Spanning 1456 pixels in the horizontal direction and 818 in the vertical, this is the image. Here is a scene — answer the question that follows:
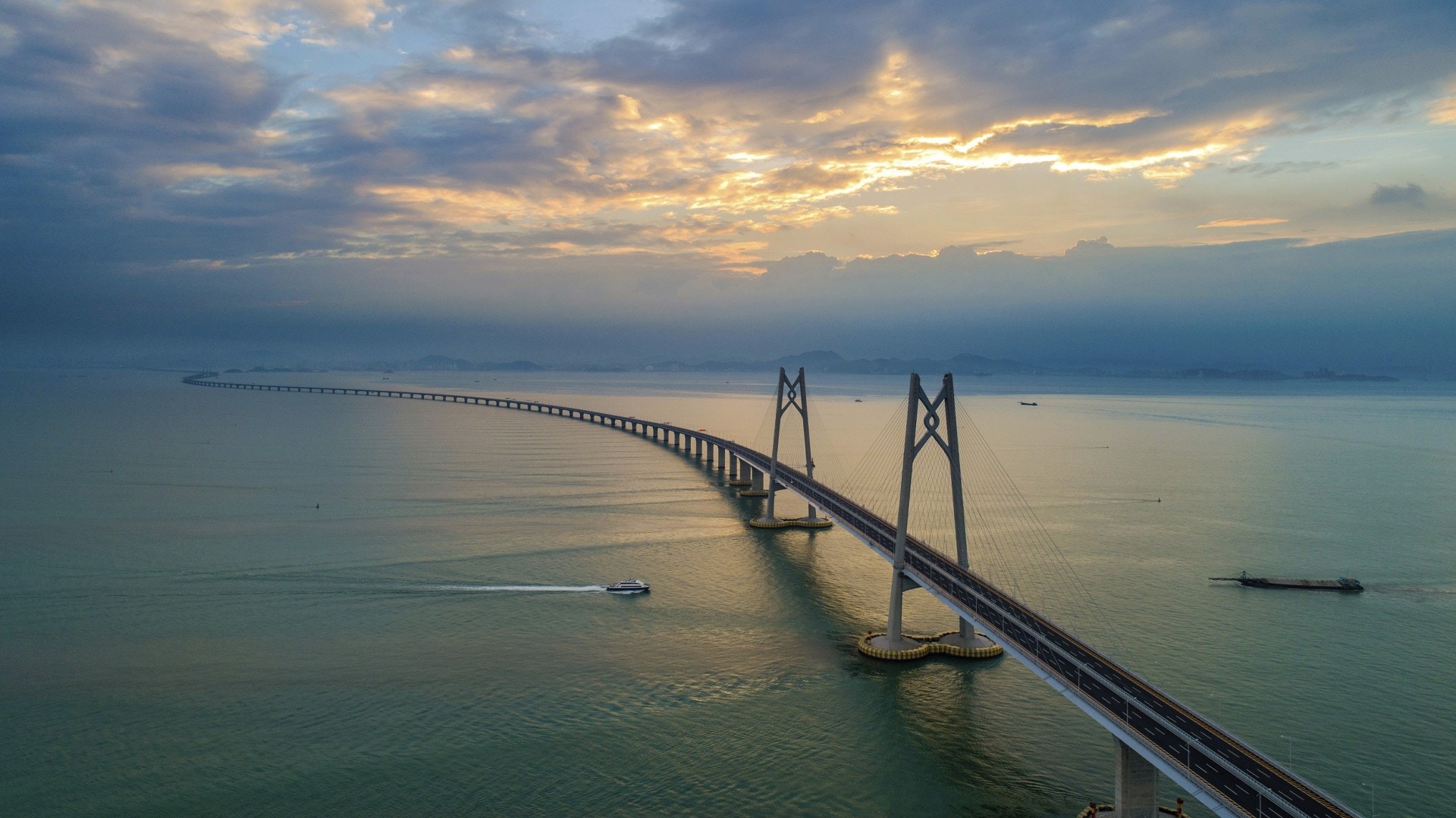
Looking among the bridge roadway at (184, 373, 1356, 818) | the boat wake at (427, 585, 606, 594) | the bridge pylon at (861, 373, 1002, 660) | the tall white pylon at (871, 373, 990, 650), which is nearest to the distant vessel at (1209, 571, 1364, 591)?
the bridge pylon at (861, 373, 1002, 660)

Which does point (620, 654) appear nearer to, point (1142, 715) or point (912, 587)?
point (912, 587)

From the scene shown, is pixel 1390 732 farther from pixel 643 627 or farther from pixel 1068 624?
pixel 643 627

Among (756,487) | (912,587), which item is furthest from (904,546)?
(756,487)

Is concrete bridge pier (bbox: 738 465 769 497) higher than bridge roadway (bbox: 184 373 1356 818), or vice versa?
bridge roadway (bbox: 184 373 1356 818)

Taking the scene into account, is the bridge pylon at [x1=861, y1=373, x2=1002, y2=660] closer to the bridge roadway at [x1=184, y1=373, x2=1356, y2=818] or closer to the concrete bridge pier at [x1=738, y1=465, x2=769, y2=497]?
the bridge roadway at [x1=184, y1=373, x2=1356, y2=818]

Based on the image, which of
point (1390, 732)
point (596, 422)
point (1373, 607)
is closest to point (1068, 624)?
point (1390, 732)

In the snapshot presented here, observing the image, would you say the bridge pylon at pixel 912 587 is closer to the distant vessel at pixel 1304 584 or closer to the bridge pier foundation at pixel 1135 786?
the bridge pier foundation at pixel 1135 786
